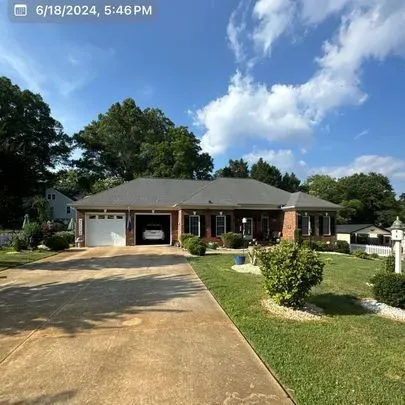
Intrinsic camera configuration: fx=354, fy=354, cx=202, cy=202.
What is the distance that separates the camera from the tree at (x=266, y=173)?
5062 cm

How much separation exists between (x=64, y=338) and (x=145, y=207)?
19.0 metres

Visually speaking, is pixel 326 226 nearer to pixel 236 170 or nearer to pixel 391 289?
pixel 391 289

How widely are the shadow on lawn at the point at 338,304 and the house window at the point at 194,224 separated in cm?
1516

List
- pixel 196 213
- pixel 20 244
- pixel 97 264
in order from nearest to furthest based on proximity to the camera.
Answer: pixel 97 264 → pixel 20 244 → pixel 196 213

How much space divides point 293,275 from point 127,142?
4488 centimetres

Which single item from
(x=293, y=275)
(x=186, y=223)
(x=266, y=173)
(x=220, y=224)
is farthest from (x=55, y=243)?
(x=266, y=173)

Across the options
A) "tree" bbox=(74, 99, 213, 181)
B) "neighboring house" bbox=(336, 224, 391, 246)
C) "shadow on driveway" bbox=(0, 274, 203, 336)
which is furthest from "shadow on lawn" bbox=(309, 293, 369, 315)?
"tree" bbox=(74, 99, 213, 181)

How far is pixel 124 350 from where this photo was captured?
191 inches

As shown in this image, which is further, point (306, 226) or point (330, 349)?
point (306, 226)

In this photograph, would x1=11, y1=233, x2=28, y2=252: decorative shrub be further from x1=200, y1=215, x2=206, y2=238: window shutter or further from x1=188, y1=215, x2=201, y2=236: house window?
x1=200, y1=215, x2=206, y2=238: window shutter

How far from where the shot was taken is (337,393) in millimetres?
3707

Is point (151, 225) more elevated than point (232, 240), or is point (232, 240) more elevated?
point (151, 225)

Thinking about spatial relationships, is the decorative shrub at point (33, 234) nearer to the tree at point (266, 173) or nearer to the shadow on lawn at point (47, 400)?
the shadow on lawn at point (47, 400)

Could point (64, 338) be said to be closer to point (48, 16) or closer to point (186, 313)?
point (186, 313)
